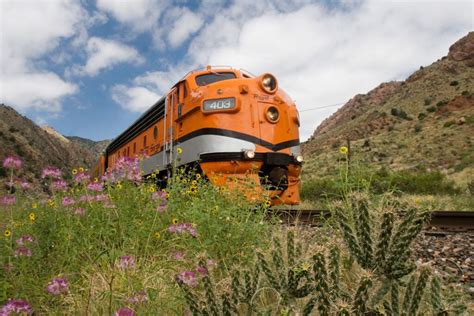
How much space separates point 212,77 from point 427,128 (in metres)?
32.0

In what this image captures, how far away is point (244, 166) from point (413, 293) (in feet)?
22.4

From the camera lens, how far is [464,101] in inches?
1556

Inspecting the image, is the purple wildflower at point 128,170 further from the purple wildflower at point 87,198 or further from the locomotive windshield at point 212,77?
the locomotive windshield at point 212,77

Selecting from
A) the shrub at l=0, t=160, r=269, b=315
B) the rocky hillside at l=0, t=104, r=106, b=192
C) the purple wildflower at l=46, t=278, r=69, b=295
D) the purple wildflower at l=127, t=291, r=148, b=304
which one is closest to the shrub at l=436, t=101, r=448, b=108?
the rocky hillside at l=0, t=104, r=106, b=192

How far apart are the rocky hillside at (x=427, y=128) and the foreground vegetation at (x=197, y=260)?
48.1 ft

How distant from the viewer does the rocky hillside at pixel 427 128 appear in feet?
91.9

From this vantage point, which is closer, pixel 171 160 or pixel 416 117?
pixel 171 160

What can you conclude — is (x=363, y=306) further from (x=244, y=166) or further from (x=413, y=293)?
(x=244, y=166)

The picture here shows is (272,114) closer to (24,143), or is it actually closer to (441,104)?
(441,104)

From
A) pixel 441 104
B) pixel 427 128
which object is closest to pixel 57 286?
pixel 427 128

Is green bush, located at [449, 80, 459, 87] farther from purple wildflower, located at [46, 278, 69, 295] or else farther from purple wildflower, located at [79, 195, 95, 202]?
purple wildflower, located at [46, 278, 69, 295]

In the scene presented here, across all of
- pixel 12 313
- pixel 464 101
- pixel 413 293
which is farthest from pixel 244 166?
pixel 464 101

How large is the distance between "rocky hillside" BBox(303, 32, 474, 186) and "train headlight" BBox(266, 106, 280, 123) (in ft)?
31.4

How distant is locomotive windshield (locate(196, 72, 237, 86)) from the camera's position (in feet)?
31.0
